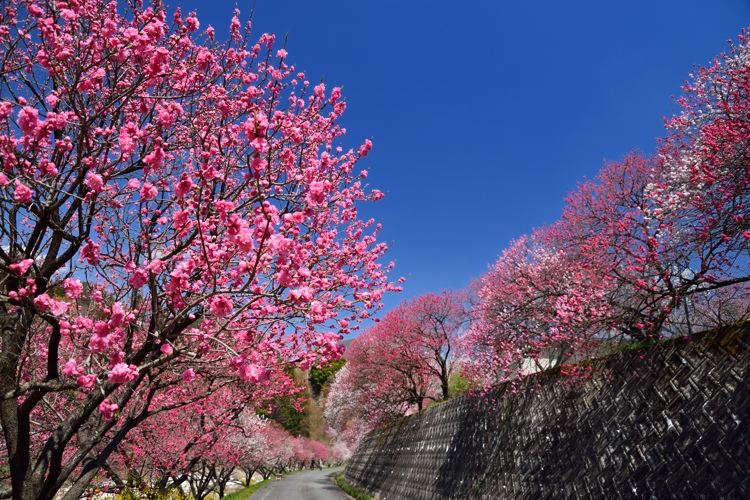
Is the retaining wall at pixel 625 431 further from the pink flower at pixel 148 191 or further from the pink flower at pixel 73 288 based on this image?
the pink flower at pixel 73 288

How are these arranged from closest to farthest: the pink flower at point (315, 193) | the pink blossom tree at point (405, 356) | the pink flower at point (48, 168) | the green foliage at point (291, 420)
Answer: the pink flower at point (315, 193)
the pink flower at point (48, 168)
the pink blossom tree at point (405, 356)
the green foliage at point (291, 420)

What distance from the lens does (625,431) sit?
27.4 ft

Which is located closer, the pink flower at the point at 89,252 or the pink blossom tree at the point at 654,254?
the pink flower at the point at 89,252

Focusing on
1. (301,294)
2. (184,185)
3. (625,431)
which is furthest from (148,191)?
(625,431)

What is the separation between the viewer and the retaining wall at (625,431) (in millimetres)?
6609

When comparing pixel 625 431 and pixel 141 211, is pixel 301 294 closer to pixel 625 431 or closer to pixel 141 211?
pixel 141 211

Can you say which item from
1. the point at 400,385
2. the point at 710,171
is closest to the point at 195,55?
the point at 710,171

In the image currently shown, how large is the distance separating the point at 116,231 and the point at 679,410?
29.3 ft

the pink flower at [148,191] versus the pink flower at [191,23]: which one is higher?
the pink flower at [191,23]

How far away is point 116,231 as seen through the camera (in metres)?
5.98

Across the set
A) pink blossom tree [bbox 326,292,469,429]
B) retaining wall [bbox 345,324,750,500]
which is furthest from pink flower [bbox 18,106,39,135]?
pink blossom tree [bbox 326,292,469,429]

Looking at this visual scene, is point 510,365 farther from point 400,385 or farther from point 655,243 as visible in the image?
point 400,385

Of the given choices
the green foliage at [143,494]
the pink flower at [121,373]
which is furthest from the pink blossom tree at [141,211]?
the green foliage at [143,494]

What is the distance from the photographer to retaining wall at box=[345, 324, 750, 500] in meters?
6.61
